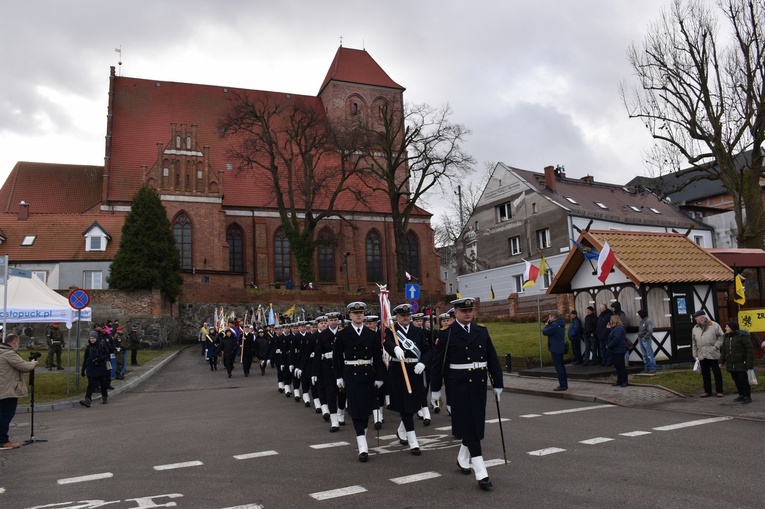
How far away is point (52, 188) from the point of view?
46.7 meters

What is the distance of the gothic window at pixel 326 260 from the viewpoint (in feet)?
169

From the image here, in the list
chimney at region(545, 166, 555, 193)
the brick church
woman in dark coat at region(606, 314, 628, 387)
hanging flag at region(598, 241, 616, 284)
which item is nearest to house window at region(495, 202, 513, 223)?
chimney at region(545, 166, 555, 193)

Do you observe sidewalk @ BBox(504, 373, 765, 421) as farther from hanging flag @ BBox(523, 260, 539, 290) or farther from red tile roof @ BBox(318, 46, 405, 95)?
red tile roof @ BBox(318, 46, 405, 95)

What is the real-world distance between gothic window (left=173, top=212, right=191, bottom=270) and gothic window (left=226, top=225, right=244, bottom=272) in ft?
16.0

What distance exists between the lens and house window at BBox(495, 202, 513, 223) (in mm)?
44906

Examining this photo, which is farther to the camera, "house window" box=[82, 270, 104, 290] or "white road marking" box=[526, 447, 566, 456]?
"house window" box=[82, 270, 104, 290]

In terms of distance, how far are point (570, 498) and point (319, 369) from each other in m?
6.19

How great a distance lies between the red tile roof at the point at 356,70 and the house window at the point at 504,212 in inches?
739

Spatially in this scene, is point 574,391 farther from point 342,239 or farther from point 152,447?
point 342,239

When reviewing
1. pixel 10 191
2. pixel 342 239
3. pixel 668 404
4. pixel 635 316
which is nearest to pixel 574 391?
pixel 668 404

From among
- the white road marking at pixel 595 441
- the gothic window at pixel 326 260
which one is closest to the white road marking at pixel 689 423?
the white road marking at pixel 595 441

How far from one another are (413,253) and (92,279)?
2722cm

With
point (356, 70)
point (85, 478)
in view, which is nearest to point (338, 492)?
point (85, 478)

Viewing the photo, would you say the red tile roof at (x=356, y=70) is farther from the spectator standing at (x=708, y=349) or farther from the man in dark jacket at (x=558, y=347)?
the spectator standing at (x=708, y=349)
